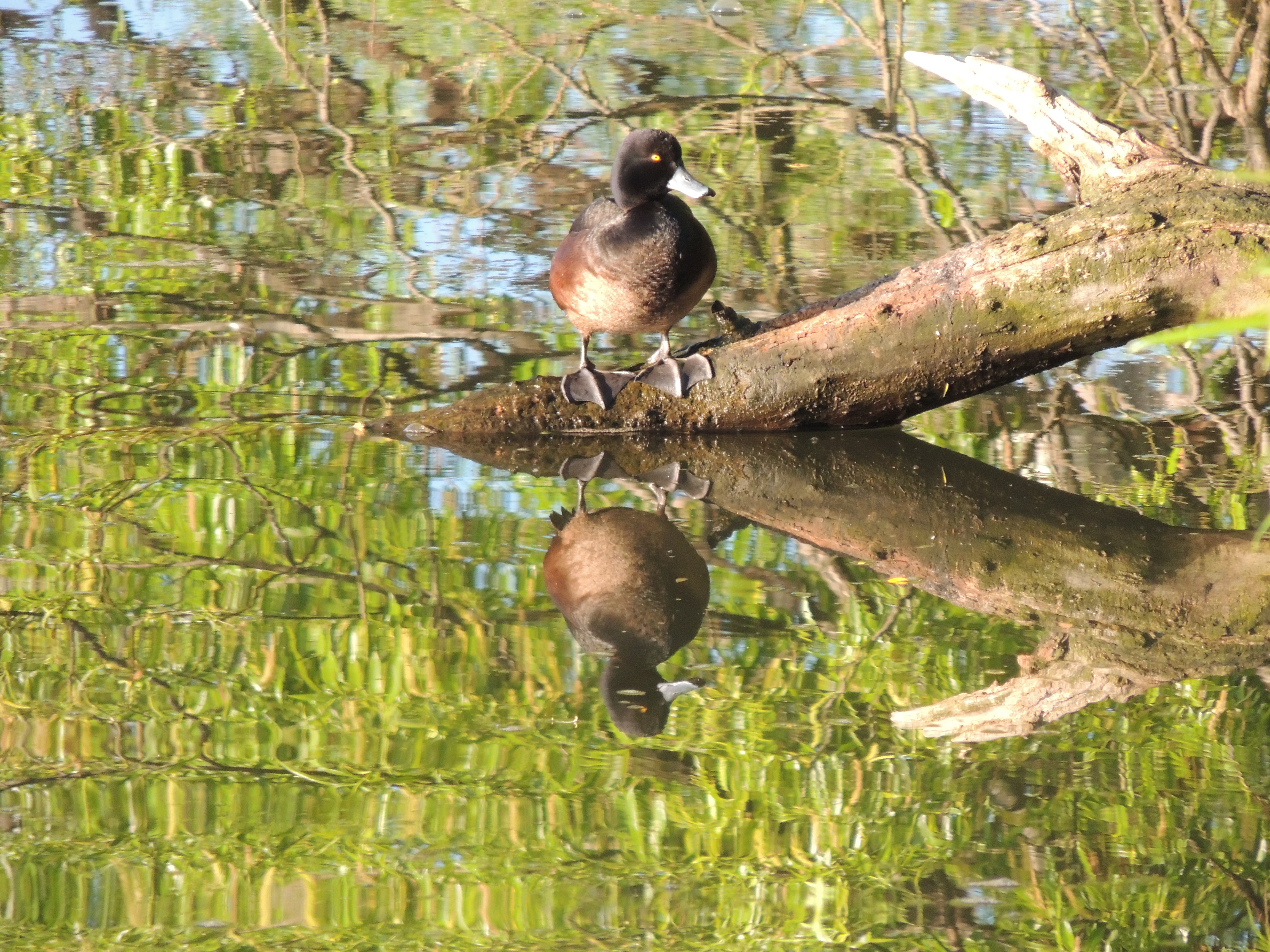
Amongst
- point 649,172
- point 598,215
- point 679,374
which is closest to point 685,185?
point 649,172

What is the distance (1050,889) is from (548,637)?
1231 mm

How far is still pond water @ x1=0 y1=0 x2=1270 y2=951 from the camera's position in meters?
2.46

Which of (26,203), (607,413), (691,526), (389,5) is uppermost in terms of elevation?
(389,5)

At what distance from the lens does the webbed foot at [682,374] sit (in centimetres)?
448

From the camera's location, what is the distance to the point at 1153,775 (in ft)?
9.11

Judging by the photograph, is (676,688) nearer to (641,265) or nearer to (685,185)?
(641,265)

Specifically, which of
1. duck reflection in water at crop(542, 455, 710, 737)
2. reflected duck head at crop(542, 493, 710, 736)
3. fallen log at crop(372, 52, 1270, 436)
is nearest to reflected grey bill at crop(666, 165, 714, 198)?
fallen log at crop(372, 52, 1270, 436)

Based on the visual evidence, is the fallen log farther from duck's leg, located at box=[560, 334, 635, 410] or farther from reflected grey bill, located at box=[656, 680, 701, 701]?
reflected grey bill, located at box=[656, 680, 701, 701]

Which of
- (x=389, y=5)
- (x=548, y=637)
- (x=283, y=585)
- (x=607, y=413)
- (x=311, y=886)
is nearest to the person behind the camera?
(x=311, y=886)

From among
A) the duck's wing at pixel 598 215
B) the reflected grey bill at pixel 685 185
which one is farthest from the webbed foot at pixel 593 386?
the reflected grey bill at pixel 685 185

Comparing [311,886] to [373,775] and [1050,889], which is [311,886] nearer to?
[373,775]

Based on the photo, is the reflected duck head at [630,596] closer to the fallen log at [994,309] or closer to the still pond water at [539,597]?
the still pond water at [539,597]

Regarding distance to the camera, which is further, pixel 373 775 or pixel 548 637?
pixel 548 637

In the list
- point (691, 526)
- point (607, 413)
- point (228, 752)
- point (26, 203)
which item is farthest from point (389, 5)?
point (228, 752)
